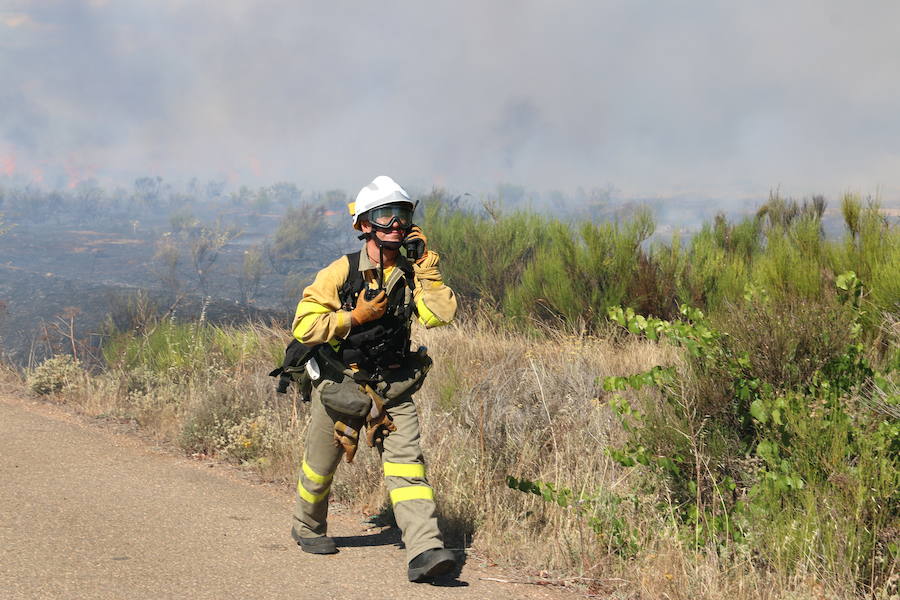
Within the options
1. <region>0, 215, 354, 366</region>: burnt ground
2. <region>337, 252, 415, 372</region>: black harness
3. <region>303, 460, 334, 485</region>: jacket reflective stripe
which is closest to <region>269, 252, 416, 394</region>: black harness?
<region>337, 252, 415, 372</region>: black harness

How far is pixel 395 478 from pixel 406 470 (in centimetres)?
8

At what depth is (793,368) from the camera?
557 centimetres

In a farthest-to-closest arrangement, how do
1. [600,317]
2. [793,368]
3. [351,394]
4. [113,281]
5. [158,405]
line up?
[113,281]
[600,317]
[158,405]
[793,368]
[351,394]

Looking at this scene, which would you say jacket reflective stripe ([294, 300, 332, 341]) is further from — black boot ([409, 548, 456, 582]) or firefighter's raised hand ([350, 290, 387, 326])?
black boot ([409, 548, 456, 582])

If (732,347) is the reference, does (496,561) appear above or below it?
below

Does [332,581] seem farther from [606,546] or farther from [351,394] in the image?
[606,546]

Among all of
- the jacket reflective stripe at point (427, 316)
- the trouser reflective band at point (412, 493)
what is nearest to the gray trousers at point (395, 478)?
the trouser reflective band at point (412, 493)

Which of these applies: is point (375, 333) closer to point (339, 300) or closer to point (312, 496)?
point (339, 300)

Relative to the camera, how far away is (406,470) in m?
4.94

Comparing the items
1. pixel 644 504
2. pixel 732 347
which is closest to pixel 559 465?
pixel 644 504

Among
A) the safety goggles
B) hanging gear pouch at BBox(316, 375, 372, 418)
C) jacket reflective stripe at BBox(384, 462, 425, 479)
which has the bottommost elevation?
jacket reflective stripe at BBox(384, 462, 425, 479)

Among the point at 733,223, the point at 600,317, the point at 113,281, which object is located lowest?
the point at 113,281

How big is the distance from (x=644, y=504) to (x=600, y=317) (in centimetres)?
720

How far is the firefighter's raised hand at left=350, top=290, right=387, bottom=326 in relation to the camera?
485cm
